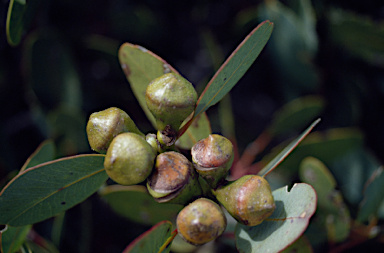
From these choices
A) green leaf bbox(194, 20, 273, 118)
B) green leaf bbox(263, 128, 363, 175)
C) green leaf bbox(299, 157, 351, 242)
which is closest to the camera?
green leaf bbox(194, 20, 273, 118)

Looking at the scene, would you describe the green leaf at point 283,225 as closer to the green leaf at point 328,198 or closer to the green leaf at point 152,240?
the green leaf at point 152,240

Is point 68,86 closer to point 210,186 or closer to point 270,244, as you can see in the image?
point 210,186

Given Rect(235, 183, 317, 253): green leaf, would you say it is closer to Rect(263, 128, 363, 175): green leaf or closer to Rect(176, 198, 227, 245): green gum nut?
Rect(176, 198, 227, 245): green gum nut

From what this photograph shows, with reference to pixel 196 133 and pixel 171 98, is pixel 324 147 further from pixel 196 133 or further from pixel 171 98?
pixel 171 98

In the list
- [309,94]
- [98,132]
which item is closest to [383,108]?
[309,94]

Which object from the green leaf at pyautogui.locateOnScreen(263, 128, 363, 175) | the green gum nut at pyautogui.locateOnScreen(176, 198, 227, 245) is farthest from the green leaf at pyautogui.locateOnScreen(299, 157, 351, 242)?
the green gum nut at pyautogui.locateOnScreen(176, 198, 227, 245)

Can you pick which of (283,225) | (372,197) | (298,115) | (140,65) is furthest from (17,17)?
(372,197)

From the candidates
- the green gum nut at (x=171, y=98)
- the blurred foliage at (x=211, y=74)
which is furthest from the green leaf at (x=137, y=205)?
the green gum nut at (x=171, y=98)
